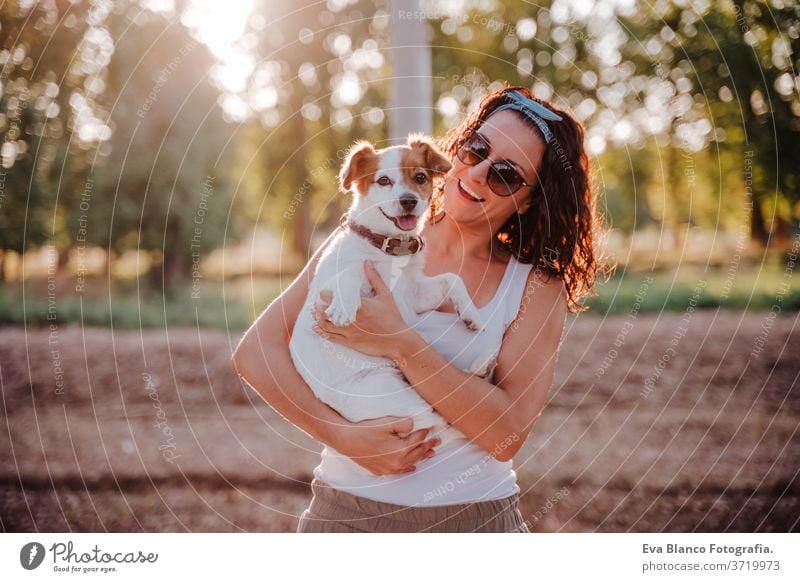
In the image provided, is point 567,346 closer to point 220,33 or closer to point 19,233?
point 220,33

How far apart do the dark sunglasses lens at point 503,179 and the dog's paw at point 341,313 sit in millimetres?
717

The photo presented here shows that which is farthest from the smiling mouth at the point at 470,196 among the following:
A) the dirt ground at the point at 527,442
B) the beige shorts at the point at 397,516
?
the dirt ground at the point at 527,442

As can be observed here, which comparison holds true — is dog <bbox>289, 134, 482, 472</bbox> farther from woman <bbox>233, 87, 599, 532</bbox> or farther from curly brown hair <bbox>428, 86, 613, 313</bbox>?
curly brown hair <bbox>428, 86, 613, 313</bbox>

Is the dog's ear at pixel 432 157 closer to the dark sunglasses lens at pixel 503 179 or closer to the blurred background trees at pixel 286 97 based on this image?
the dark sunglasses lens at pixel 503 179

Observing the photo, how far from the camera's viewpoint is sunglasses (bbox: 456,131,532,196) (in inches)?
103

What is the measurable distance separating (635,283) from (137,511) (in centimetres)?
1028

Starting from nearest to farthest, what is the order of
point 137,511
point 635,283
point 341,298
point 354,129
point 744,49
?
point 341,298 → point 137,511 → point 744,49 → point 635,283 → point 354,129

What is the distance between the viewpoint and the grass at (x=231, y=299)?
987cm

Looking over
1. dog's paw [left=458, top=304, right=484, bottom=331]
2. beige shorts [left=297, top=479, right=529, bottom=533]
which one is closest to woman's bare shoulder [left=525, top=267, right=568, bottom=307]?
dog's paw [left=458, top=304, right=484, bottom=331]

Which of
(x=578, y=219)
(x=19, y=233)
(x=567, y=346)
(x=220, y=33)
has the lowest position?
(x=567, y=346)

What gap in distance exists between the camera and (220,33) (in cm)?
769

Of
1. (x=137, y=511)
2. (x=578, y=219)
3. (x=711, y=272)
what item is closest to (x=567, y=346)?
(x=711, y=272)

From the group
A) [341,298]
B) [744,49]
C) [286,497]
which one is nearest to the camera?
[341,298]

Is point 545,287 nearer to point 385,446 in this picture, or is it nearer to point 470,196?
point 470,196
